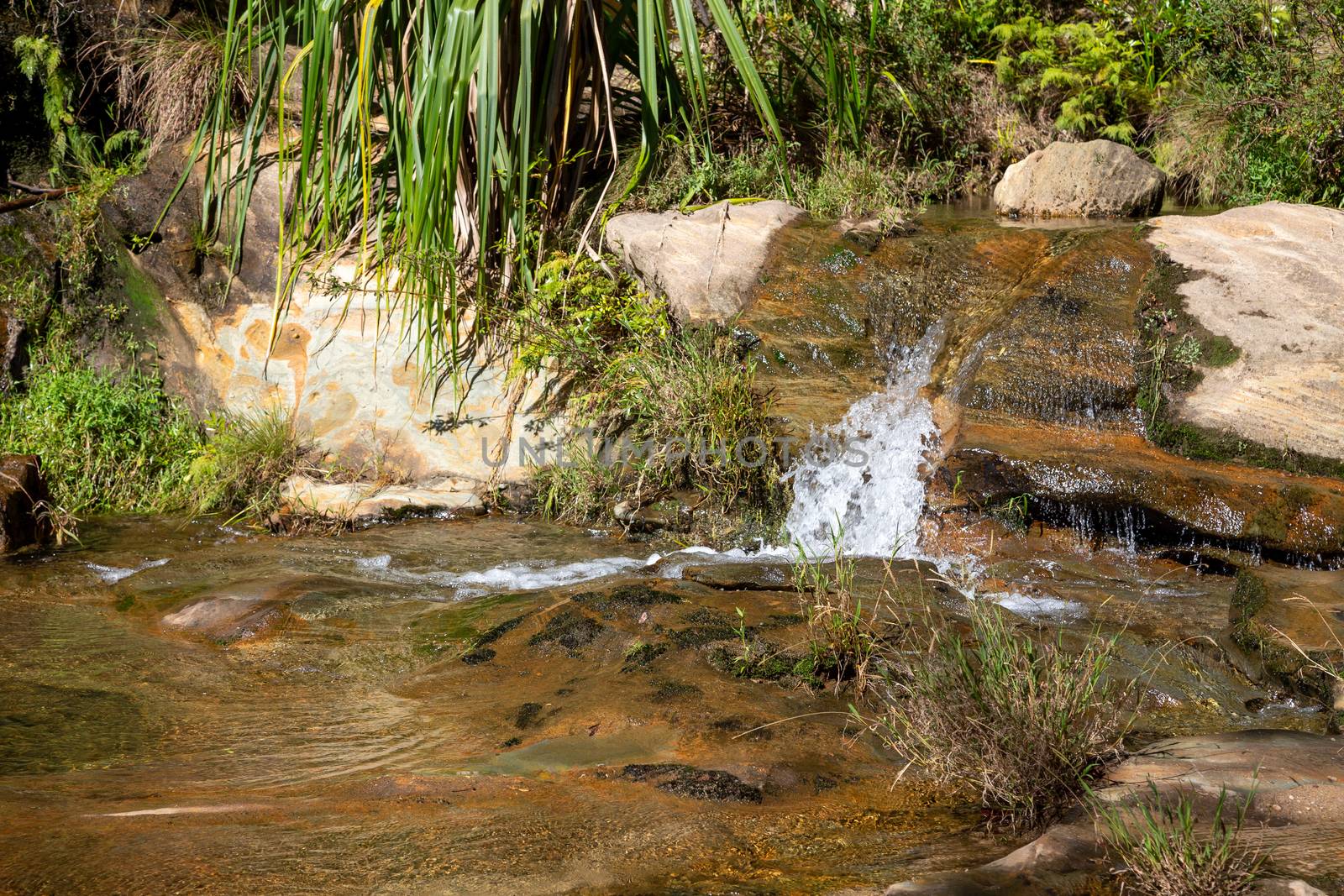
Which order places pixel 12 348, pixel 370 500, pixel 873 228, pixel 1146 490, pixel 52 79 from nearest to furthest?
pixel 1146 490 → pixel 370 500 → pixel 873 228 → pixel 12 348 → pixel 52 79

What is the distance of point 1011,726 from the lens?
2.78m

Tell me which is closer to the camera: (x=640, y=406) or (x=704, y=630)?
(x=704, y=630)

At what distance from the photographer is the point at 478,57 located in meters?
6.13

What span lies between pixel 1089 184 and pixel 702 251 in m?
3.36

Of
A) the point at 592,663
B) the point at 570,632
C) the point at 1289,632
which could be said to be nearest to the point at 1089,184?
the point at 1289,632

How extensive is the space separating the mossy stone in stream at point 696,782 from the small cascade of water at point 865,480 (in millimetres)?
2710

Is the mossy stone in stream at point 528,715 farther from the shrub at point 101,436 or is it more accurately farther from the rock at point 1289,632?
the shrub at point 101,436

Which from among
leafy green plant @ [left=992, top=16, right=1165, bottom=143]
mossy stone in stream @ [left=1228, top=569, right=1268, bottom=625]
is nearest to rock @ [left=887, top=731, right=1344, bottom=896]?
mossy stone in stream @ [left=1228, top=569, right=1268, bottom=625]

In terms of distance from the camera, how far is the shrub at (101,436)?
6793 mm

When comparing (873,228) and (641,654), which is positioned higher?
(873,228)

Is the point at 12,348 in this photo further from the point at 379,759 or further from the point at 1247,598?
the point at 1247,598

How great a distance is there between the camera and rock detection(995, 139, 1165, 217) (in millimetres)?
8273

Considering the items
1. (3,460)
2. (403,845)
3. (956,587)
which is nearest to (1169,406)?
(956,587)

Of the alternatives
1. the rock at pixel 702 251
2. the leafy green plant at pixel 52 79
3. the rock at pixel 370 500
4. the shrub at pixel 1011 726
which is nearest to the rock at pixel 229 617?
the rock at pixel 370 500
